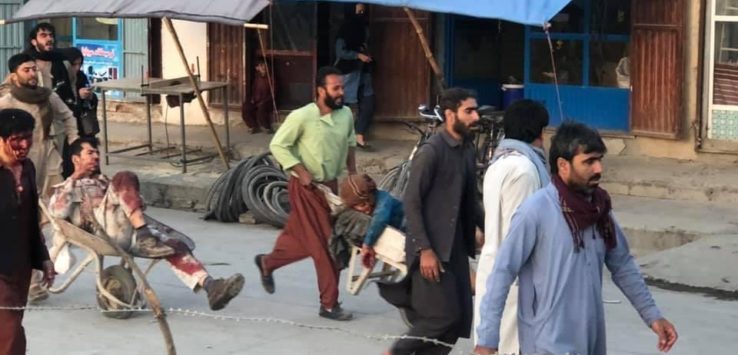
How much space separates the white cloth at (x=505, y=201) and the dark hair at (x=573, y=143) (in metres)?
1.11

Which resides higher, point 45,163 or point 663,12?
point 663,12

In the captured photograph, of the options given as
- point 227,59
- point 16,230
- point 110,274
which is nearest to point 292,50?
point 227,59

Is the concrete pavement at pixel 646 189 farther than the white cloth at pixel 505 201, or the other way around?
the concrete pavement at pixel 646 189

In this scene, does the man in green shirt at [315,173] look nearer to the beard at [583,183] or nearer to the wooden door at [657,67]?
the beard at [583,183]

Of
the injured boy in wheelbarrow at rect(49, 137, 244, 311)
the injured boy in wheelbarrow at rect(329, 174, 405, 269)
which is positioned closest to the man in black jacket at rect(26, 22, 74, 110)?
the injured boy in wheelbarrow at rect(49, 137, 244, 311)

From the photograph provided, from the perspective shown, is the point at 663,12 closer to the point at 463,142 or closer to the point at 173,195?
the point at 173,195

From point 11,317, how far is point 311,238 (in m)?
2.47

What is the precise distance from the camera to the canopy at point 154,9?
1379cm

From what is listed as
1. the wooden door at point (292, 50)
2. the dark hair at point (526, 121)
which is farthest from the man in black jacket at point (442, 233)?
the wooden door at point (292, 50)

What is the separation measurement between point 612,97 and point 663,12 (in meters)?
1.11

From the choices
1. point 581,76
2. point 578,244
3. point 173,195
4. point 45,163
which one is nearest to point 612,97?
point 581,76

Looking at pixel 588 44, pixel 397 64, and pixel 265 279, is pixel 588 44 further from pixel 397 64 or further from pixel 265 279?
pixel 265 279

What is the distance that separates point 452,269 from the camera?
7.30 meters

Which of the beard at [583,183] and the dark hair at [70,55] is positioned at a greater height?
the dark hair at [70,55]
